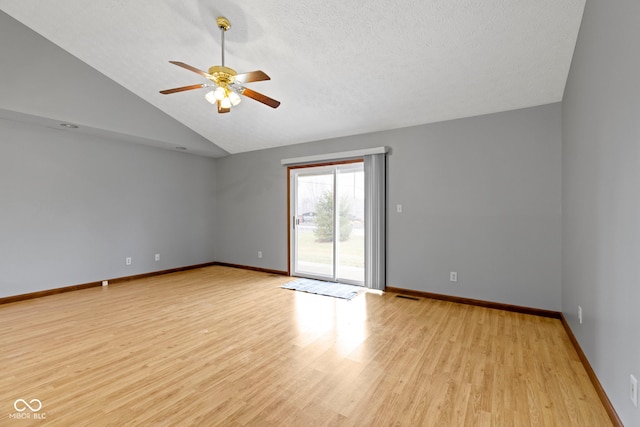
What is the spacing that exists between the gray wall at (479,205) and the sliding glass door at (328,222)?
1.64ft

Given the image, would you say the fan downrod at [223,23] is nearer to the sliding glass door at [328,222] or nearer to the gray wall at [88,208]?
the sliding glass door at [328,222]

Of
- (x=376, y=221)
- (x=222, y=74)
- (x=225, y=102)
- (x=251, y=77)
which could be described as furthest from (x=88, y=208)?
(x=376, y=221)

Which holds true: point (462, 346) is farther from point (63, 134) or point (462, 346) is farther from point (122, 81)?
point (63, 134)

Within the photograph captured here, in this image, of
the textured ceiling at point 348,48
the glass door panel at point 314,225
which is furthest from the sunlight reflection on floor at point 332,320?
the textured ceiling at point 348,48

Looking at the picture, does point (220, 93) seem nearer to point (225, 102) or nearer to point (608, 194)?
point (225, 102)

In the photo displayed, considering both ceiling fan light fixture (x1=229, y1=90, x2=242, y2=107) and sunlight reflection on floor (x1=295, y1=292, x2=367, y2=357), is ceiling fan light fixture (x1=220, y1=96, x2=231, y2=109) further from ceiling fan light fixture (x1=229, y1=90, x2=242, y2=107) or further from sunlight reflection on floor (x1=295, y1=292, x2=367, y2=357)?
sunlight reflection on floor (x1=295, y1=292, x2=367, y2=357)

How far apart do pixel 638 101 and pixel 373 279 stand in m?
3.53

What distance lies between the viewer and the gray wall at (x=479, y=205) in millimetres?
3391

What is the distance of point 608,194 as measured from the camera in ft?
5.78

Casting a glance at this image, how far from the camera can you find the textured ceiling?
2.58m

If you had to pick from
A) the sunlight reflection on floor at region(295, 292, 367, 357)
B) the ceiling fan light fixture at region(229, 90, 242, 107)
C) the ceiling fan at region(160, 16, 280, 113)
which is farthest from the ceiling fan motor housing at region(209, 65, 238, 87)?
the sunlight reflection on floor at region(295, 292, 367, 357)

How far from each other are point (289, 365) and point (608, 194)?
8.03 feet

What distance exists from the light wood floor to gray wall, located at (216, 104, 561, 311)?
481 mm

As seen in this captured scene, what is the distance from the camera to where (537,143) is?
342 cm
